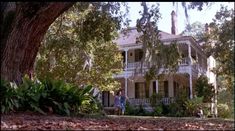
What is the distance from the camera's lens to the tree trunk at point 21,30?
450 inches

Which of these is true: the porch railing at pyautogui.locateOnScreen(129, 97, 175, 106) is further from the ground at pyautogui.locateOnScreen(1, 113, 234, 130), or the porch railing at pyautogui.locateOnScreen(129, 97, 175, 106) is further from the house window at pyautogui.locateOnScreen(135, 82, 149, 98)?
the ground at pyautogui.locateOnScreen(1, 113, 234, 130)

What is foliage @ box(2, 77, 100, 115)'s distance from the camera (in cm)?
1122

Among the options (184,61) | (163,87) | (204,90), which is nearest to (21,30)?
(204,90)

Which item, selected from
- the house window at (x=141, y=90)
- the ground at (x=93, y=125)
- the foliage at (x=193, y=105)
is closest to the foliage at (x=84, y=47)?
the house window at (x=141, y=90)

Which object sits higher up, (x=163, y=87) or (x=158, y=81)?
(x=158, y=81)

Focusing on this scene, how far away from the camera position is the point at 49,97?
11.7 m

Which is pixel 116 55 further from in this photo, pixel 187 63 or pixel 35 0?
pixel 35 0

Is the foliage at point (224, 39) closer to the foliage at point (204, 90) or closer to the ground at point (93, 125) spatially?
the foliage at point (204, 90)

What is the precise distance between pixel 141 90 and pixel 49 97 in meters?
22.0

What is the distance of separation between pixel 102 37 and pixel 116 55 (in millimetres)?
8570

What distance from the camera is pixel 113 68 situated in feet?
88.9

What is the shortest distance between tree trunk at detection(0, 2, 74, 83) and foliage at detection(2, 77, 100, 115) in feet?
2.27

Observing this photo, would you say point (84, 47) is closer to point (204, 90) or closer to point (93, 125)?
point (204, 90)

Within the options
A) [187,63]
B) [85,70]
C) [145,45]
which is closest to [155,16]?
[145,45]
